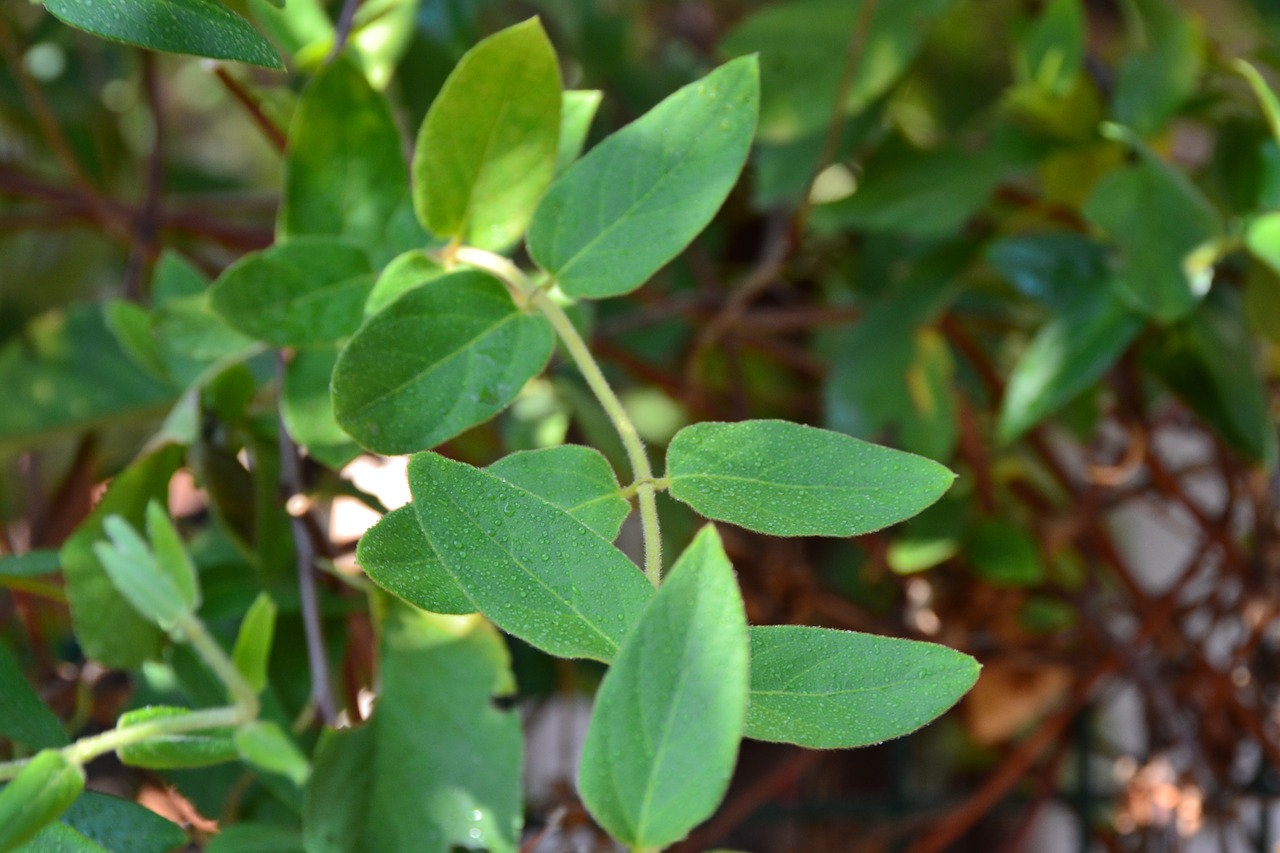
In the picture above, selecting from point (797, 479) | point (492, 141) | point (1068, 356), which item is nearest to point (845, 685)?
point (797, 479)

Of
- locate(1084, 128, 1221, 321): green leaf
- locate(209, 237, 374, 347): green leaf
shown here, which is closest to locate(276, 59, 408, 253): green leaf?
locate(209, 237, 374, 347): green leaf

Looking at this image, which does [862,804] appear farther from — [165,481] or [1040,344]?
[165,481]

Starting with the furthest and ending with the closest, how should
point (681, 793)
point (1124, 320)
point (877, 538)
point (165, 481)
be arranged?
point (877, 538)
point (1124, 320)
point (165, 481)
point (681, 793)

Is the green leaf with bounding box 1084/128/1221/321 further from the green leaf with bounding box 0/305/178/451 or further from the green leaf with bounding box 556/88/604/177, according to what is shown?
the green leaf with bounding box 0/305/178/451

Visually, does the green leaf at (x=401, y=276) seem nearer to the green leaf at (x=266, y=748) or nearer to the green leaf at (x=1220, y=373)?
the green leaf at (x=266, y=748)

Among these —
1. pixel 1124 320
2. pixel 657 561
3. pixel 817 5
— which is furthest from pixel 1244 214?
pixel 657 561

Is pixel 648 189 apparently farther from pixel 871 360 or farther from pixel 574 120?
pixel 871 360

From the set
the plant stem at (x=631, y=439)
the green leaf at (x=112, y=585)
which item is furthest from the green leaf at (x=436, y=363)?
the green leaf at (x=112, y=585)
